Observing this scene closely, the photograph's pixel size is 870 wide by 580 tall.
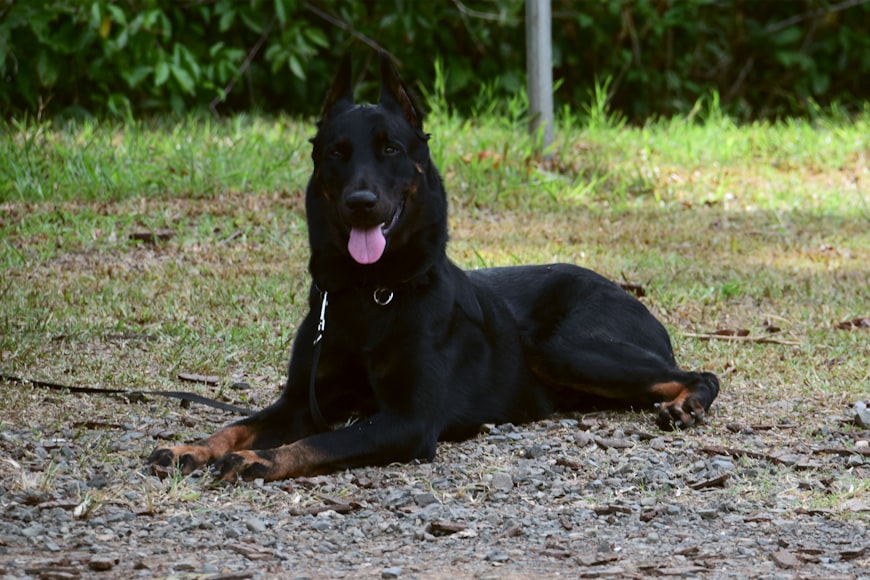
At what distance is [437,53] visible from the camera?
10.9 m

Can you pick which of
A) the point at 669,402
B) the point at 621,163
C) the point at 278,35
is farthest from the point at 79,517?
the point at 278,35

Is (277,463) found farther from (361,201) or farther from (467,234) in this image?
(467,234)

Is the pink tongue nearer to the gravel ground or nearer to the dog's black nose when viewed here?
the dog's black nose

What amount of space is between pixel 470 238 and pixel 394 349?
3.64 metres

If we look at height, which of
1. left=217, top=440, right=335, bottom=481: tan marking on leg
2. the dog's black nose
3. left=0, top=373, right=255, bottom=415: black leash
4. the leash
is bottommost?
left=0, top=373, right=255, bottom=415: black leash

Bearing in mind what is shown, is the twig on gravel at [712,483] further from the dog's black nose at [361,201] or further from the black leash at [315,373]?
the dog's black nose at [361,201]

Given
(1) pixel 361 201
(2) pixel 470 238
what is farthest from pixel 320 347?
(2) pixel 470 238

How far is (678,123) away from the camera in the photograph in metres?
11.0

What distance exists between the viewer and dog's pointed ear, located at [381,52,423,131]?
15.0 feet

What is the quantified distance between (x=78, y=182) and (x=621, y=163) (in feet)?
13.1

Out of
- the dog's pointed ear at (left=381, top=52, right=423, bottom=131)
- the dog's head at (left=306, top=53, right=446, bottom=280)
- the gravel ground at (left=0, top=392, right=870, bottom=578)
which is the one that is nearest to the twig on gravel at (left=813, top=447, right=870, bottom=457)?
the gravel ground at (left=0, top=392, right=870, bottom=578)

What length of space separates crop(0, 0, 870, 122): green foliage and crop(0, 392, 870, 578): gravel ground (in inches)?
207

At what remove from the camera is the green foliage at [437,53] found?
9.55 meters

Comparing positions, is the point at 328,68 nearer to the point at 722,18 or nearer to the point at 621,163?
the point at 621,163
